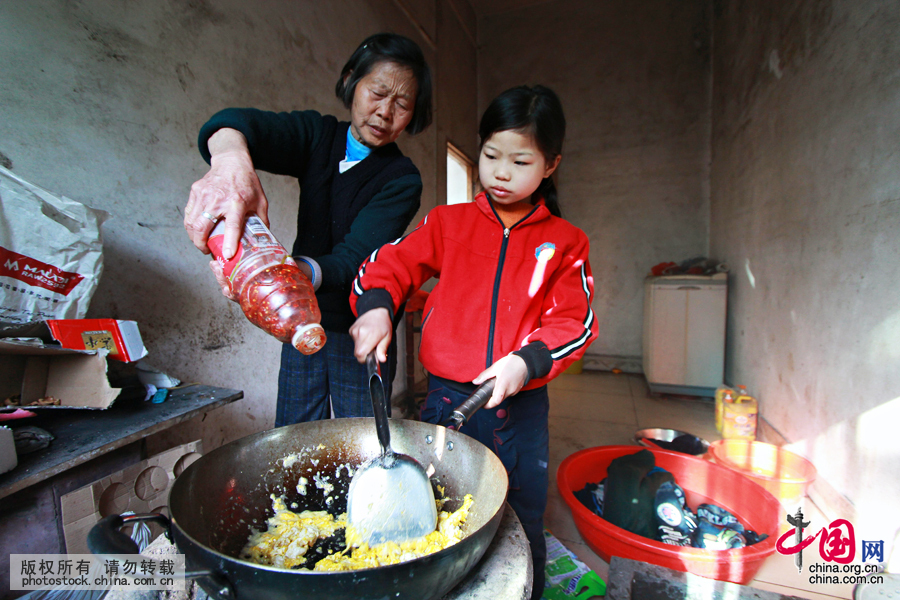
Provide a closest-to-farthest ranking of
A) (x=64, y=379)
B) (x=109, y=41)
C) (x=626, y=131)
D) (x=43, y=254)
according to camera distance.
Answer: (x=43, y=254) < (x=64, y=379) < (x=109, y=41) < (x=626, y=131)

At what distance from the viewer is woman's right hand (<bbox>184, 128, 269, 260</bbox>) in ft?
2.22

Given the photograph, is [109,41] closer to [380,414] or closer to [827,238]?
[380,414]

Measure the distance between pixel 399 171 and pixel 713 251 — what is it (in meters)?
3.89

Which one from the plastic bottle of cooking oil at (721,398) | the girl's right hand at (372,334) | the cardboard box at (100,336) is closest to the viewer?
the girl's right hand at (372,334)

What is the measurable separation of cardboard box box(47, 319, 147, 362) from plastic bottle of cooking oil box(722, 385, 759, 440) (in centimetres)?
296

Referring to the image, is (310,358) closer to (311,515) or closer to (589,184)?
(311,515)

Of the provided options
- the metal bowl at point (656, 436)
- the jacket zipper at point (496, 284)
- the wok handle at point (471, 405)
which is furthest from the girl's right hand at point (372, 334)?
the metal bowl at point (656, 436)

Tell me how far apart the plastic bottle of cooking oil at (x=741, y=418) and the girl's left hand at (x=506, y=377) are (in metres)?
2.31

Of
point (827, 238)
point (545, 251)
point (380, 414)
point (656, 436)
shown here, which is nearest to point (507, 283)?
point (545, 251)

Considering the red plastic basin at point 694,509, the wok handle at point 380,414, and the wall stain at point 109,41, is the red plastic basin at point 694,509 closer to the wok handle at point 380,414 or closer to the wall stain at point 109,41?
the wok handle at point 380,414

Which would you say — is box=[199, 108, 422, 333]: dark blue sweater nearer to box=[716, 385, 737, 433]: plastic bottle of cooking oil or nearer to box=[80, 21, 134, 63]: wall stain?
box=[80, 21, 134, 63]: wall stain

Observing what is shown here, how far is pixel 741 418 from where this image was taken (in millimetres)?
2367

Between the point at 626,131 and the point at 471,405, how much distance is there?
14.9 ft

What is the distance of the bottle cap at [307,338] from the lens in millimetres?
636
